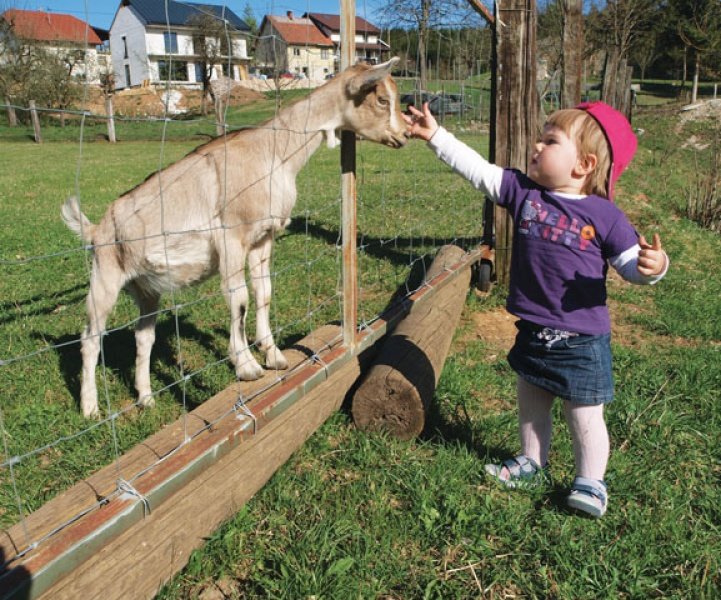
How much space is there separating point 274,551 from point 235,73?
7.89ft

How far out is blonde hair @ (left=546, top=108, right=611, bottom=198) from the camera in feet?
9.31

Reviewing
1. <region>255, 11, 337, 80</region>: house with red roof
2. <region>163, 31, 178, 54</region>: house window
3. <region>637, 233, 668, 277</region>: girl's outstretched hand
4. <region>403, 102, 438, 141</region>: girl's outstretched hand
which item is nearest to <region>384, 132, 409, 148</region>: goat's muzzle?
<region>255, 11, 337, 80</region>: house with red roof

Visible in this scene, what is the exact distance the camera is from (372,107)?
398 cm

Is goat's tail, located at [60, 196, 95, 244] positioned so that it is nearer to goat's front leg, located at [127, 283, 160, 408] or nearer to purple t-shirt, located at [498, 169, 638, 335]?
goat's front leg, located at [127, 283, 160, 408]

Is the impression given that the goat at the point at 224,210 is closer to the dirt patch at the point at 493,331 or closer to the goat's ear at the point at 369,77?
the goat's ear at the point at 369,77

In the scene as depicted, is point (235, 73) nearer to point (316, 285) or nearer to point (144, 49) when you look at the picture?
point (144, 49)

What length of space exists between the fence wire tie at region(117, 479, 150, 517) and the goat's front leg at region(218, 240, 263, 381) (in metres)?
1.21

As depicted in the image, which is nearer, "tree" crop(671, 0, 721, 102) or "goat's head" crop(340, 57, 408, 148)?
"goat's head" crop(340, 57, 408, 148)

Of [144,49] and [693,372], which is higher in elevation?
[144,49]

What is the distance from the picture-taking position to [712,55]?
35.4 metres

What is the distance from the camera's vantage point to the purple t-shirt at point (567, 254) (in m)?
2.85

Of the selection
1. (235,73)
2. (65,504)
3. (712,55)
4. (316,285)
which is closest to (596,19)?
(712,55)

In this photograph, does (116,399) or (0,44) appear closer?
(0,44)

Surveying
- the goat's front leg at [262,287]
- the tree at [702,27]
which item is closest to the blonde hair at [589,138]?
the goat's front leg at [262,287]
